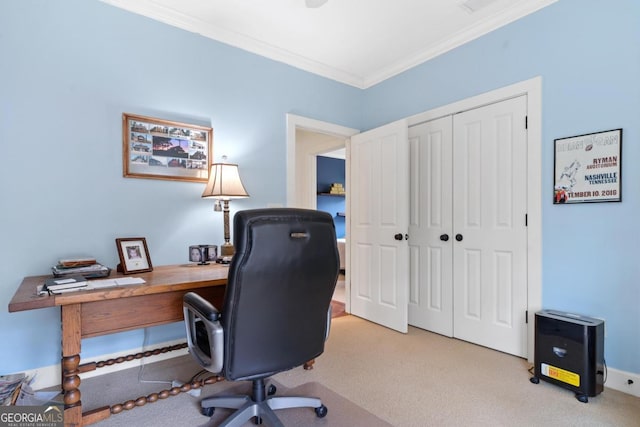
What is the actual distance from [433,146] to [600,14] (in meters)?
1.39

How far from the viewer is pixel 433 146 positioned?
10.2 ft

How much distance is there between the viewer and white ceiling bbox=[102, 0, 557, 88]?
8.00 feet

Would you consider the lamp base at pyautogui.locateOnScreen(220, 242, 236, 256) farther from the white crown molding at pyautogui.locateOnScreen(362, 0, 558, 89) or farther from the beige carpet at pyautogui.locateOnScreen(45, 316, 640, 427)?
the white crown molding at pyautogui.locateOnScreen(362, 0, 558, 89)

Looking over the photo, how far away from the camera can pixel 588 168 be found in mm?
2135

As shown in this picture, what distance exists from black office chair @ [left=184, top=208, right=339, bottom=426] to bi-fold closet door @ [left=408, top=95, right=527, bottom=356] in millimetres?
1721

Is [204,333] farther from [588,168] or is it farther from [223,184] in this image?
[588,168]

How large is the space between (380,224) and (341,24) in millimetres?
1816

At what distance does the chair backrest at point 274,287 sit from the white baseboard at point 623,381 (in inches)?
77.5

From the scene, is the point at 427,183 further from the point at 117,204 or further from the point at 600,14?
the point at 117,204

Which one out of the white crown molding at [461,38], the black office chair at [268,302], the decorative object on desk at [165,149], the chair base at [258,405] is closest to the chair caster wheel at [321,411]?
the chair base at [258,405]

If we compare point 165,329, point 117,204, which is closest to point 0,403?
point 165,329

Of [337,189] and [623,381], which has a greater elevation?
[337,189]

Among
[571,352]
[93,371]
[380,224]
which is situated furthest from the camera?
[380,224]

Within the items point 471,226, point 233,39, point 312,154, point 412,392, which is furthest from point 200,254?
point 312,154
